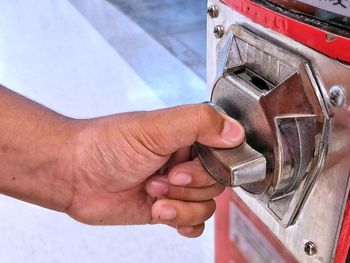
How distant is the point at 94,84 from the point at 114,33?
2.29ft

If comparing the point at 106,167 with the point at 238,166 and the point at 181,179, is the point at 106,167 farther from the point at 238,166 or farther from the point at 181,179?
the point at 238,166

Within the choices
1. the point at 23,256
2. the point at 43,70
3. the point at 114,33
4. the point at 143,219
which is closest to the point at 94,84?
the point at 43,70

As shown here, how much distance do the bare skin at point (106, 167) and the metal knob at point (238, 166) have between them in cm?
6

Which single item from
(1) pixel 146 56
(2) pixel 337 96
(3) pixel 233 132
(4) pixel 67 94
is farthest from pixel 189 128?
(1) pixel 146 56

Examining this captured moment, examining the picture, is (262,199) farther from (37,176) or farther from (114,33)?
(114,33)

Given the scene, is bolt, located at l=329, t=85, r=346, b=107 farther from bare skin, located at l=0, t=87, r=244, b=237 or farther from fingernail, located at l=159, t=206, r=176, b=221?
fingernail, located at l=159, t=206, r=176, b=221

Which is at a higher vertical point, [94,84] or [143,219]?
[143,219]

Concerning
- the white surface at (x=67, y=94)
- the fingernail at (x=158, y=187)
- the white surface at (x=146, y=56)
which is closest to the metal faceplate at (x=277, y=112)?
the fingernail at (x=158, y=187)

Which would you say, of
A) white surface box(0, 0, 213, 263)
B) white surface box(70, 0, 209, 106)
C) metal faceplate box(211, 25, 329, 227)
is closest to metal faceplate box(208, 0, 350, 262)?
metal faceplate box(211, 25, 329, 227)

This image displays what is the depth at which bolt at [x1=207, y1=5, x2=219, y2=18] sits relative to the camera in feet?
1.96

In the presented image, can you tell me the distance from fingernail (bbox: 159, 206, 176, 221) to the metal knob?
16 cm

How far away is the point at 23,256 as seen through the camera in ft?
4.75

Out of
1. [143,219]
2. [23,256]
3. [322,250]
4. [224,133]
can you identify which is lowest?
[23,256]

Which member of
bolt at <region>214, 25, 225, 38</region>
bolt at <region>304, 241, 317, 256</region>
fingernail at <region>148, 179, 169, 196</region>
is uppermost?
bolt at <region>214, 25, 225, 38</region>
